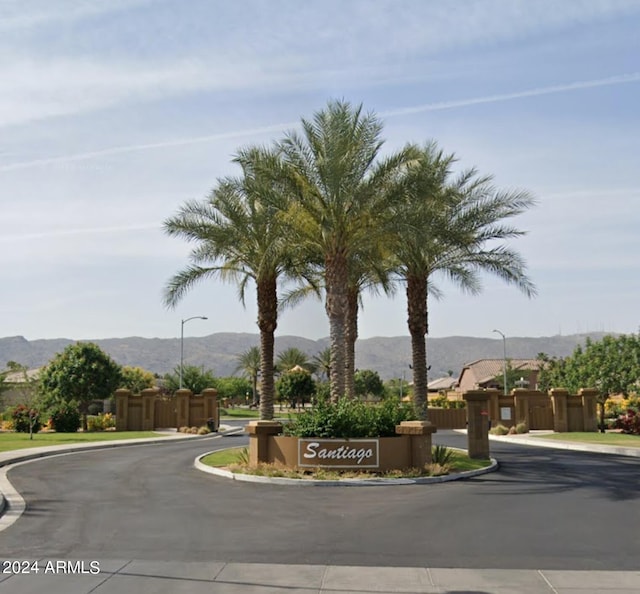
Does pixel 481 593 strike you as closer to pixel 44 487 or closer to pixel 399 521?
pixel 399 521

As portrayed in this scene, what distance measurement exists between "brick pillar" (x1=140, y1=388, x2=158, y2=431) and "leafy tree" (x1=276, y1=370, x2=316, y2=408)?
1619 inches

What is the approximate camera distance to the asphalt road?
10.2m

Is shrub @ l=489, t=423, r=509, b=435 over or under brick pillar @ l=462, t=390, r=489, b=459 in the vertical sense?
under

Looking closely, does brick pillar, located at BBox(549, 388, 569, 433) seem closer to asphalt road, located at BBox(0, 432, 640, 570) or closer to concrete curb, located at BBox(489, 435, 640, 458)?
concrete curb, located at BBox(489, 435, 640, 458)

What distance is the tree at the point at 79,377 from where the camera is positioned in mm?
45469

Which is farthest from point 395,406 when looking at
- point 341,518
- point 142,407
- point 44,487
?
point 142,407

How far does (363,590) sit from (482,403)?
16.7 metres

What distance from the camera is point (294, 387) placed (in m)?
84.9

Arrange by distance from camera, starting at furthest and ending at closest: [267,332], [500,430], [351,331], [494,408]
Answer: [494,408], [500,430], [351,331], [267,332]

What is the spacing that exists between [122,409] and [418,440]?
2874cm

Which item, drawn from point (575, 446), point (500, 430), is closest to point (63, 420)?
point (500, 430)

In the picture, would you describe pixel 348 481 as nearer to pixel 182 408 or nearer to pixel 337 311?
pixel 337 311

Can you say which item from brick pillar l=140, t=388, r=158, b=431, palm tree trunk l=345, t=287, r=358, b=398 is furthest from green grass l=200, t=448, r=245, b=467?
brick pillar l=140, t=388, r=158, b=431

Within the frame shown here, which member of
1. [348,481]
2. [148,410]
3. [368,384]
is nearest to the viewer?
[348,481]
